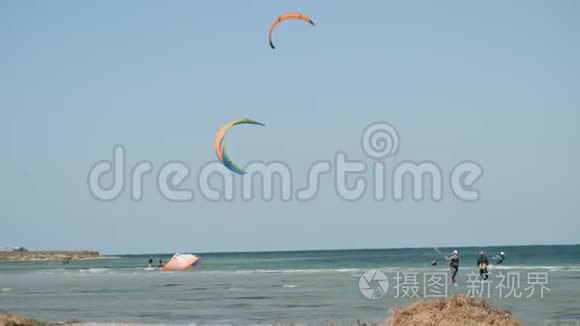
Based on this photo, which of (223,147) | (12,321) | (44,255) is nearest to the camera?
(12,321)

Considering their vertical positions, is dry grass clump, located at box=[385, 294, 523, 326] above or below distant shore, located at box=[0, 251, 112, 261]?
below

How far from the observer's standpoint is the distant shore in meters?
138

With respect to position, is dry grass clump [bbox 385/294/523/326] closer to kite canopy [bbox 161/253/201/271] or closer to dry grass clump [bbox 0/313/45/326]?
dry grass clump [bbox 0/313/45/326]

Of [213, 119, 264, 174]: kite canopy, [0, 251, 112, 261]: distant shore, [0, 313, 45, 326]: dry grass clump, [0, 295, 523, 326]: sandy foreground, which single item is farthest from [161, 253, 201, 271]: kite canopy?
[0, 251, 112, 261]: distant shore

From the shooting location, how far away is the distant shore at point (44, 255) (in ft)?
451

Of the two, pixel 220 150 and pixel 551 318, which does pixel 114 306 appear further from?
pixel 551 318

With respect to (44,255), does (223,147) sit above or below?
below

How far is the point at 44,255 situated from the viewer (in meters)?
140

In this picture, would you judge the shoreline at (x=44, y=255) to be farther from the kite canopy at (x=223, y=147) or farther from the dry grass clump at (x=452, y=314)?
the dry grass clump at (x=452, y=314)

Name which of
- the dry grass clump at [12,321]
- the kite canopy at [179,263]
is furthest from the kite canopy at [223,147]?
the kite canopy at [179,263]

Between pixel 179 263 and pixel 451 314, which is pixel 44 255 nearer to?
pixel 179 263

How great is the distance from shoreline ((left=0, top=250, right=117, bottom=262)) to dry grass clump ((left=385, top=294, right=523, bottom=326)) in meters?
128

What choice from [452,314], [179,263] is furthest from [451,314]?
[179,263]

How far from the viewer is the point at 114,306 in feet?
89.1
